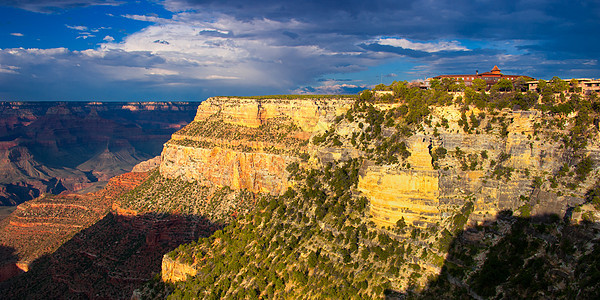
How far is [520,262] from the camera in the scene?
27.7 metres

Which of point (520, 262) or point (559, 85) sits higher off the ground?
point (559, 85)

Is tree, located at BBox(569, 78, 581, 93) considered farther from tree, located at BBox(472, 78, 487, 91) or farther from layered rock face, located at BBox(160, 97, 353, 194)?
layered rock face, located at BBox(160, 97, 353, 194)

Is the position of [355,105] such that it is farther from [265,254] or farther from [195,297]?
[195,297]

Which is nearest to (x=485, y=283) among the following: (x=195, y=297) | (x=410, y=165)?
(x=410, y=165)

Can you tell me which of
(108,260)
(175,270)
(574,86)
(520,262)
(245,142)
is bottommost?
(108,260)

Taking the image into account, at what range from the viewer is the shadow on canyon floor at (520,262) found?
24.3 metres

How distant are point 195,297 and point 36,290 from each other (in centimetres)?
4167

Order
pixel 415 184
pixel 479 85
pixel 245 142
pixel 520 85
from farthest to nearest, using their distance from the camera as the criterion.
→ pixel 245 142, pixel 479 85, pixel 520 85, pixel 415 184

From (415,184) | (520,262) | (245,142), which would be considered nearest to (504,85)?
(415,184)

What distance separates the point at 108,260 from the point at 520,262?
65276 mm

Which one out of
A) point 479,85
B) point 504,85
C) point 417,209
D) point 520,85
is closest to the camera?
point 417,209

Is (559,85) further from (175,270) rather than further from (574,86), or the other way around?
(175,270)

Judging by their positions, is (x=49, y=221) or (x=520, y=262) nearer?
(x=520, y=262)

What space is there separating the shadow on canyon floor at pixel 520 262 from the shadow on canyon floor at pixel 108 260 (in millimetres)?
48327
